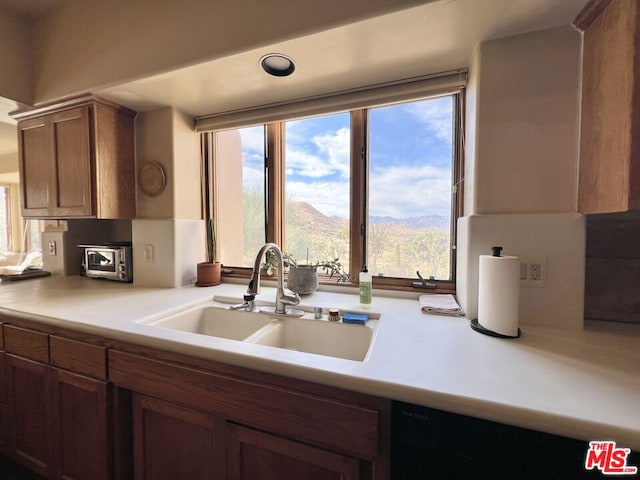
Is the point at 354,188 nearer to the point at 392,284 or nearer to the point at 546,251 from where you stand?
the point at 392,284

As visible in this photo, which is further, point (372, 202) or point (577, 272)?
point (372, 202)

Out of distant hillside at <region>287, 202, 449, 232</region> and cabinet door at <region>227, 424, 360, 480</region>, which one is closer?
cabinet door at <region>227, 424, 360, 480</region>

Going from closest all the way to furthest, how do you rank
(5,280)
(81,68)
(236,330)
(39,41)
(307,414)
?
(307,414)
(236,330)
(81,68)
(39,41)
(5,280)

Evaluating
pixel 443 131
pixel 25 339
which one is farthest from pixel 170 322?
pixel 443 131

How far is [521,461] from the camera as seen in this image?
0.59m

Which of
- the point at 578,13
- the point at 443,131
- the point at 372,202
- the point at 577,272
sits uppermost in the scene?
the point at 578,13

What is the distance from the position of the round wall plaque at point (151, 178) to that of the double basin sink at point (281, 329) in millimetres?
885

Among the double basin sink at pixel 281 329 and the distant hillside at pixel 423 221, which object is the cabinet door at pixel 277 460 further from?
the distant hillside at pixel 423 221

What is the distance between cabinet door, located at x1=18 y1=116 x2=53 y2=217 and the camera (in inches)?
69.6

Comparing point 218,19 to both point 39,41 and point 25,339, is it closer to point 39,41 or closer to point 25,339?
point 39,41

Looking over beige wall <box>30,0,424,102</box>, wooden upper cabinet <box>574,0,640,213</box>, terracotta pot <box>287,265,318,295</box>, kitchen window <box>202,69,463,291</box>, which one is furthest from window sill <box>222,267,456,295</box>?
beige wall <box>30,0,424,102</box>

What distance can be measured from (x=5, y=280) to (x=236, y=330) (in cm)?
195

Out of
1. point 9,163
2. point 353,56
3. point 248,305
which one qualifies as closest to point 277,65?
point 353,56

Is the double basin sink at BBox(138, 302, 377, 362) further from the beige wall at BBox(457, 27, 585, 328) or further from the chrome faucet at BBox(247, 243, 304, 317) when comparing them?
the beige wall at BBox(457, 27, 585, 328)
